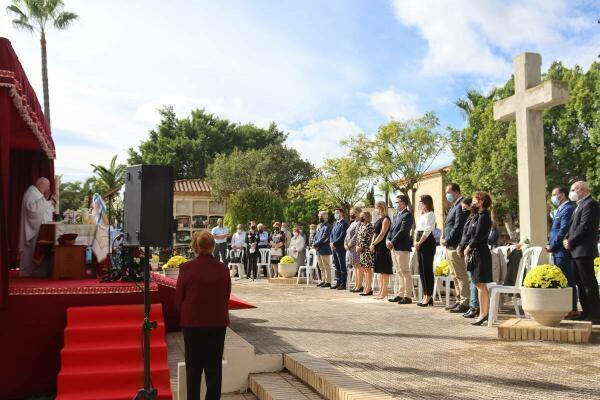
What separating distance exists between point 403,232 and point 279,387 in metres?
5.01

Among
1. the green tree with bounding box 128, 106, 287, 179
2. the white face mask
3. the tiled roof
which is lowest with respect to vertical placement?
the white face mask

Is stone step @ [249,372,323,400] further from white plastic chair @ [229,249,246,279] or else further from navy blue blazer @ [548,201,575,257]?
white plastic chair @ [229,249,246,279]

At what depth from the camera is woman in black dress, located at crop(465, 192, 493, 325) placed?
24.7 ft

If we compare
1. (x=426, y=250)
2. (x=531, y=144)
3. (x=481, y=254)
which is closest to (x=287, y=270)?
(x=426, y=250)

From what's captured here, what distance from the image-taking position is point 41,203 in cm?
755

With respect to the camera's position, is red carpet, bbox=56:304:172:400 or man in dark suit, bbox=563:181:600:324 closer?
red carpet, bbox=56:304:172:400

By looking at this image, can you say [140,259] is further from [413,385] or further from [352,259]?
[352,259]

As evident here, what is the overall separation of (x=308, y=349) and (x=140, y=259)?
2.27m

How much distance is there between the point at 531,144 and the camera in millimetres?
10289

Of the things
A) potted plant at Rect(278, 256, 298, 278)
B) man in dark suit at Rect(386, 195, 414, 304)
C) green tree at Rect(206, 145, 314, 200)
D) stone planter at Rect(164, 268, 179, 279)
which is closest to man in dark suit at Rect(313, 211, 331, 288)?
potted plant at Rect(278, 256, 298, 278)

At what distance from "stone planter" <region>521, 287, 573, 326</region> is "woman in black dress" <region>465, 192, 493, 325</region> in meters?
1.14

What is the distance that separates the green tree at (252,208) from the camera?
1296 inches

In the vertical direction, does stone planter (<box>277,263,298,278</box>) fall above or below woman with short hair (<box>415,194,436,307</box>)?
below

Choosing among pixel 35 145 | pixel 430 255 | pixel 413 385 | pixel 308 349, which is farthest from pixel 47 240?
pixel 430 255
